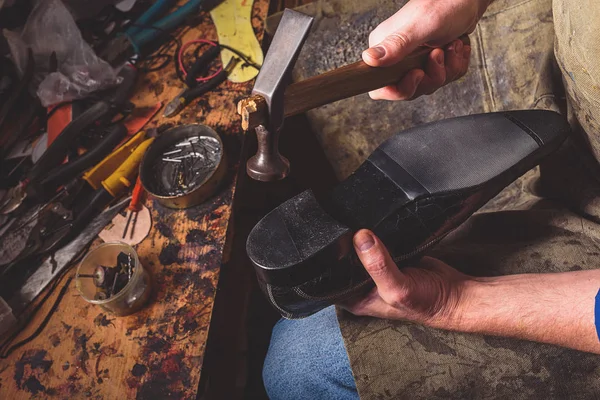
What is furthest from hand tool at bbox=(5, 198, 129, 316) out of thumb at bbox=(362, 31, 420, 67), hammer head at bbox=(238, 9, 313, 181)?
thumb at bbox=(362, 31, 420, 67)

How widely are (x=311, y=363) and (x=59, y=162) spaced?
0.97 metres

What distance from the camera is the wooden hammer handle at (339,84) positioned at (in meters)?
0.84

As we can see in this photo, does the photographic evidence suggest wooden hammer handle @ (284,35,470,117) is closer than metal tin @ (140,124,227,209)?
Yes

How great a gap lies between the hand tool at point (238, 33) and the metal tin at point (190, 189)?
275mm

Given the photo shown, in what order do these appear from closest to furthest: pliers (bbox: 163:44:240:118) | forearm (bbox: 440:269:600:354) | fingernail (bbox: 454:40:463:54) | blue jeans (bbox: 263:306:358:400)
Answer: forearm (bbox: 440:269:600:354), blue jeans (bbox: 263:306:358:400), fingernail (bbox: 454:40:463:54), pliers (bbox: 163:44:240:118)

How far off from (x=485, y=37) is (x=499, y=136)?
1.70ft

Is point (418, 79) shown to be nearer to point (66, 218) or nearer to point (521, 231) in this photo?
point (521, 231)

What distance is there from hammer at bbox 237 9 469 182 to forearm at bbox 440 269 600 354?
0.48 metres

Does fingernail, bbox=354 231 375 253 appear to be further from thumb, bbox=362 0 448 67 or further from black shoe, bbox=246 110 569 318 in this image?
thumb, bbox=362 0 448 67

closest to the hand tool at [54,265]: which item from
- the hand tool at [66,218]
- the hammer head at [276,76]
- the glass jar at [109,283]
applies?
the hand tool at [66,218]

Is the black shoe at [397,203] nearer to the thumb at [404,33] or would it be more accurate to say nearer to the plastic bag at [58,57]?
the thumb at [404,33]

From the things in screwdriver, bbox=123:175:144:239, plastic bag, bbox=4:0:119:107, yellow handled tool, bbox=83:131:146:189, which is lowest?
screwdriver, bbox=123:175:144:239

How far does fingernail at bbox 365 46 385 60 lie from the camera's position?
950 mm

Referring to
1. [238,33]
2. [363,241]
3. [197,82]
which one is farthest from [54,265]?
[238,33]
